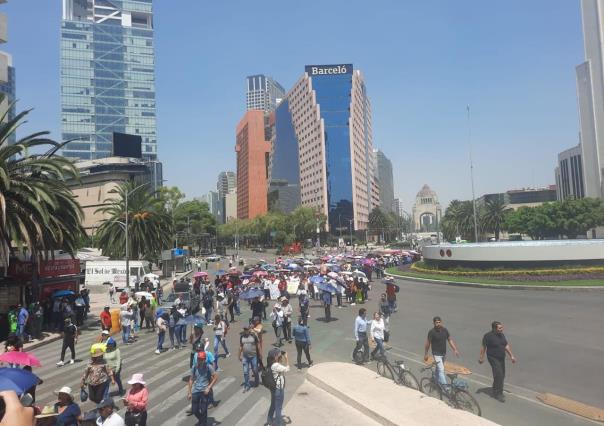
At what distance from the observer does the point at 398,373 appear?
10.9 meters

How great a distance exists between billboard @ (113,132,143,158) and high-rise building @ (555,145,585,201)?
134 metres

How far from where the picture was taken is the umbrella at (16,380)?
620 cm

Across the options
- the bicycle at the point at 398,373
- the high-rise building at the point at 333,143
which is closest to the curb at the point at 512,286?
the bicycle at the point at 398,373

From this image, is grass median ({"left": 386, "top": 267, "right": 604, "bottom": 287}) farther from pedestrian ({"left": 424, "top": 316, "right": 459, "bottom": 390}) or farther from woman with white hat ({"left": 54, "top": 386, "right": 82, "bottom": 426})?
woman with white hat ({"left": 54, "top": 386, "right": 82, "bottom": 426})

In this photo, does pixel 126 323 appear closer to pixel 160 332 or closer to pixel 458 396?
pixel 160 332

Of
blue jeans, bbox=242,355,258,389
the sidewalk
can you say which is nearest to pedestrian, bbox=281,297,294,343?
blue jeans, bbox=242,355,258,389

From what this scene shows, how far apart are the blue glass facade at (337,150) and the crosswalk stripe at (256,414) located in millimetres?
139614

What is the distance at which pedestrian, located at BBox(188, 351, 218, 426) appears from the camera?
8.52 meters

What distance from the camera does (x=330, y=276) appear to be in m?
25.9

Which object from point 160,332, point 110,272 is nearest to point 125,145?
point 110,272

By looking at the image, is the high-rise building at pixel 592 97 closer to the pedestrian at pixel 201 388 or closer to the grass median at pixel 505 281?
the grass median at pixel 505 281

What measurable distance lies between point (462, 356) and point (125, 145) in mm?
105910

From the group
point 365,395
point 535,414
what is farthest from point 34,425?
point 535,414

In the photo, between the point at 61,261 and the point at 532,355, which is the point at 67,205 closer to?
the point at 61,261
